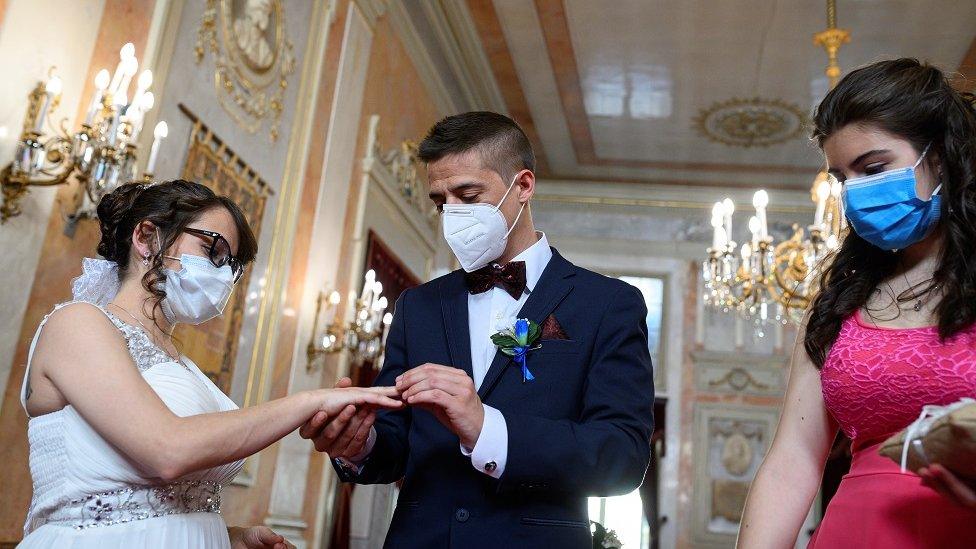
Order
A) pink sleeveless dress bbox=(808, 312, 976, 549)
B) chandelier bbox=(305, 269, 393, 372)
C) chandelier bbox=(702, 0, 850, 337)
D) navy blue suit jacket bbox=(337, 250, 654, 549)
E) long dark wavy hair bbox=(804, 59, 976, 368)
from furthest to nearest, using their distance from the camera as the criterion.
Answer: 1. chandelier bbox=(305, 269, 393, 372)
2. chandelier bbox=(702, 0, 850, 337)
3. navy blue suit jacket bbox=(337, 250, 654, 549)
4. long dark wavy hair bbox=(804, 59, 976, 368)
5. pink sleeveless dress bbox=(808, 312, 976, 549)

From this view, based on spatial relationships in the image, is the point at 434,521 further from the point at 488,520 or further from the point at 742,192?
the point at 742,192

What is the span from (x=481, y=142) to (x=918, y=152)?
108 centimetres

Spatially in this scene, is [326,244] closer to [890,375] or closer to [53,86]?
[53,86]

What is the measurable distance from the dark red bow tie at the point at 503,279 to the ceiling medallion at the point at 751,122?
8038 millimetres

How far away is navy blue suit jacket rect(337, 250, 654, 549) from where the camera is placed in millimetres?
1885

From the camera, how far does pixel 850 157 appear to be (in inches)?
75.4

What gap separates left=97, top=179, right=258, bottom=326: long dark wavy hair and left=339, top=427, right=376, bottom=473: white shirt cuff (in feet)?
2.33

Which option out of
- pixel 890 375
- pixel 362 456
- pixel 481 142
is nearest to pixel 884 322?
pixel 890 375

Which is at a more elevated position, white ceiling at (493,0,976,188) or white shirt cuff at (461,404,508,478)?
white ceiling at (493,0,976,188)

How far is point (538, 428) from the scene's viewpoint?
6.15ft

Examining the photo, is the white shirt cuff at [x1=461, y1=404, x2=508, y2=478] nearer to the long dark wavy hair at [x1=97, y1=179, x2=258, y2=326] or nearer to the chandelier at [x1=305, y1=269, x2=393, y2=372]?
the long dark wavy hair at [x1=97, y1=179, x2=258, y2=326]

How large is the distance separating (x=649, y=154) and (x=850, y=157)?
9.52 meters

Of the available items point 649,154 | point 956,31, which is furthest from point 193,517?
point 649,154

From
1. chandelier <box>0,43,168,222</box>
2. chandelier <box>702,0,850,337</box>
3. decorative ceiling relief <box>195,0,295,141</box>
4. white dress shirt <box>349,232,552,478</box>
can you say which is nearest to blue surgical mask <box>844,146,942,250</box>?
white dress shirt <box>349,232,552,478</box>
